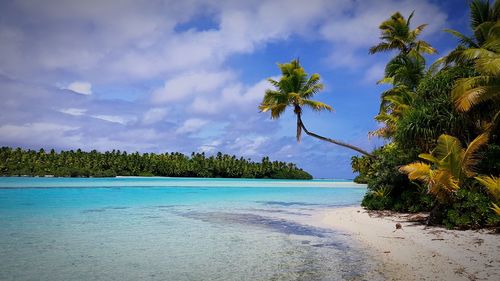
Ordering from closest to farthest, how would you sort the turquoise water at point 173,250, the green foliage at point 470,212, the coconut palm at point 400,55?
1. the turquoise water at point 173,250
2. the green foliage at point 470,212
3. the coconut palm at point 400,55

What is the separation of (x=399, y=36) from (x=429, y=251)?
709 inches

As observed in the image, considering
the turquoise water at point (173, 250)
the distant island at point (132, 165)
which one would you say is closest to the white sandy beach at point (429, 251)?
the turquoise water at point (173, 250)

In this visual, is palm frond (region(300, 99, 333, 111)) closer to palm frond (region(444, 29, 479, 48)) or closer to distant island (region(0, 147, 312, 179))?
palm frond (region(444, 29, 479, 48))

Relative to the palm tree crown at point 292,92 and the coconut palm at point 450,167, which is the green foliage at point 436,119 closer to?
the coconut palm at point 450,167

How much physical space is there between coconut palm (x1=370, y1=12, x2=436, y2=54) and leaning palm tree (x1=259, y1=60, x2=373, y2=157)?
5.01m

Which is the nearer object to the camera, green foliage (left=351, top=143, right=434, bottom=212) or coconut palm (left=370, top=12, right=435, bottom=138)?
green foliage (left=351, top=143, right=434, bottom=212)

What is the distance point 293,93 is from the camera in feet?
63.0

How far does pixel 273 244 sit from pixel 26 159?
246 feet

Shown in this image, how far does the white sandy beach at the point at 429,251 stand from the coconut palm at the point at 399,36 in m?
14.9

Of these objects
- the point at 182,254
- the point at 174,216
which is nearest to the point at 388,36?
the point at 174,216

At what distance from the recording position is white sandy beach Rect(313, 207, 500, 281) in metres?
5.05

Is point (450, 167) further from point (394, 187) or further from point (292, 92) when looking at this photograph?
point (292, 92)

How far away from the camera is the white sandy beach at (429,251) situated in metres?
5.05

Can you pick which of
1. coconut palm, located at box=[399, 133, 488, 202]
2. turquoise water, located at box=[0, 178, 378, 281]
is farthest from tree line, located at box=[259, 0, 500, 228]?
turquoise water, located at box=[0, 178, 378, 281]
